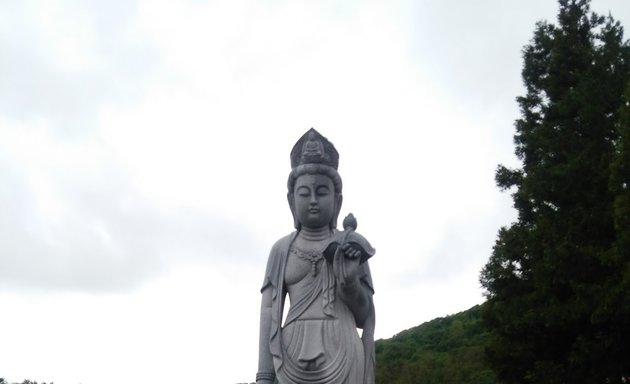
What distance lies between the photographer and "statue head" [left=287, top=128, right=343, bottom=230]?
8.96 meters

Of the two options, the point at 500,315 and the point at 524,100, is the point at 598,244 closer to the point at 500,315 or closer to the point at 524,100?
the point at 500,315

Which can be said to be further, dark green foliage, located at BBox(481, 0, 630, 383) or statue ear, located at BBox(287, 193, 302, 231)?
dark green foliage, located at BBox(481, 0, 630, 383)

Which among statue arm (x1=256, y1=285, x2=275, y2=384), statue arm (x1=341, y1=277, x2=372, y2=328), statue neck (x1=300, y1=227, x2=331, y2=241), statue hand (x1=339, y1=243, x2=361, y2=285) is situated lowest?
statue arm (x1=256, y1=285, x2=275, y2=384)

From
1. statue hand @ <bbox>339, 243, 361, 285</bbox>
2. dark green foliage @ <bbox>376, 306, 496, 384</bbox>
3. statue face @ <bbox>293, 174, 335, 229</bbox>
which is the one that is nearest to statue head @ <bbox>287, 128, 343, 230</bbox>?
statue face @ <bbox>293, 174, 335, 229</bbox>

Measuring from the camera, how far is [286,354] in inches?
332

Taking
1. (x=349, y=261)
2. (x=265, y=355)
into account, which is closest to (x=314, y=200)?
(x=349, y=261)

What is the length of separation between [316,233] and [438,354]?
31.5 meters

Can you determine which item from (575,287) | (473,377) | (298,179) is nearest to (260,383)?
(298,179)

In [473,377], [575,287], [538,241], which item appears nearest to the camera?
[575,287]

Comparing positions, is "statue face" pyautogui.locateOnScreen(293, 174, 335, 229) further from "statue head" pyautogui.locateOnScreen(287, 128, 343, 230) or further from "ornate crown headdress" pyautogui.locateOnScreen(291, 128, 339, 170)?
"ornate crown headdress" pyautogui.locateOnScreen(291, 128, 339, 170)

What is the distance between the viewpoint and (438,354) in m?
39.1

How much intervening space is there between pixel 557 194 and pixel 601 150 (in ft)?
5.07

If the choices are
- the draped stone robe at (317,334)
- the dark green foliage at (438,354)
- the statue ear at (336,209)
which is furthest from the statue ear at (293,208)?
the dark green foliage at (438,354)

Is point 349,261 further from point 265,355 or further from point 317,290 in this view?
point 265,355
